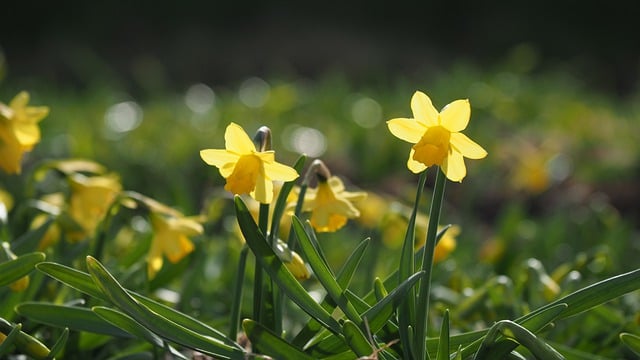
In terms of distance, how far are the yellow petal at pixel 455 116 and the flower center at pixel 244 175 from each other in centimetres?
30

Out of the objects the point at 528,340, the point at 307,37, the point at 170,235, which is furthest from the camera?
the point at 307,37

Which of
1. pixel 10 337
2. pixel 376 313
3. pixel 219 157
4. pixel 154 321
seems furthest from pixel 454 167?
pixel 10 337

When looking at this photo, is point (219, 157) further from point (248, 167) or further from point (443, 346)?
point (443, 346)

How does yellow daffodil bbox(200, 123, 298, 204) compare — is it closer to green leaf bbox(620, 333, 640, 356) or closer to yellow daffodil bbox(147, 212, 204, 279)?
yellow daffodil bbox(147, 212, 204, 279)

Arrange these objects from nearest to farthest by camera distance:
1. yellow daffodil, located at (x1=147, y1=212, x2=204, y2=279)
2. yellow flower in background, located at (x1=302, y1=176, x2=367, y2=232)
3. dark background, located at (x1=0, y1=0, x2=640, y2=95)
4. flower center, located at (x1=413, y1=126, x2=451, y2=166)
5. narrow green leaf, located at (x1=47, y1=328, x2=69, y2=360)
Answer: flower center, located at (x1=413, y1=126, x2=451, y2=166), narrow green leaf, located at (x1=47, y1=328, x2=69, y2=360), yellow flower in background, located at (x1=302, y1=176, x2=367, y2=232), yellow daffodil, located at (x1=147, y1=212, x2=204, y2=279), dark background, located at (x1=0, y1=0, x2=640, y2=95)

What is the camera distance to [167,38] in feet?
34.4

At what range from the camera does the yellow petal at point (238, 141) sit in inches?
59.1

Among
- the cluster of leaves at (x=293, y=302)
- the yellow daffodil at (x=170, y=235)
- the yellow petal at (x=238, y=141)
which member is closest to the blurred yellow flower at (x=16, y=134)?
the cluster of leaves at (x=293, y=302)

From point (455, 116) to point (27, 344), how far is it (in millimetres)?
780

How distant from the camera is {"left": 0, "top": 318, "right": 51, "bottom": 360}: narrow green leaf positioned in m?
1.57

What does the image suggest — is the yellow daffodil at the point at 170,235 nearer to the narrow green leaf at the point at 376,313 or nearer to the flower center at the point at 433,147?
the narrow green leaf at the point at 376,313

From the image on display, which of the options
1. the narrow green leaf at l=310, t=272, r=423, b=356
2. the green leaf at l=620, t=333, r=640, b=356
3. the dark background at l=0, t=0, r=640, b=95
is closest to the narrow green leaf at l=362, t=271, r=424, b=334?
the narrow green leaf at l=310, t=272, r=423, b=356

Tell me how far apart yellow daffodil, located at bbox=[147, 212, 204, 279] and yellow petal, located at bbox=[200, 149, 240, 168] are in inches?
16.6

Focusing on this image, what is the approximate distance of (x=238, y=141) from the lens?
4.93 feet
